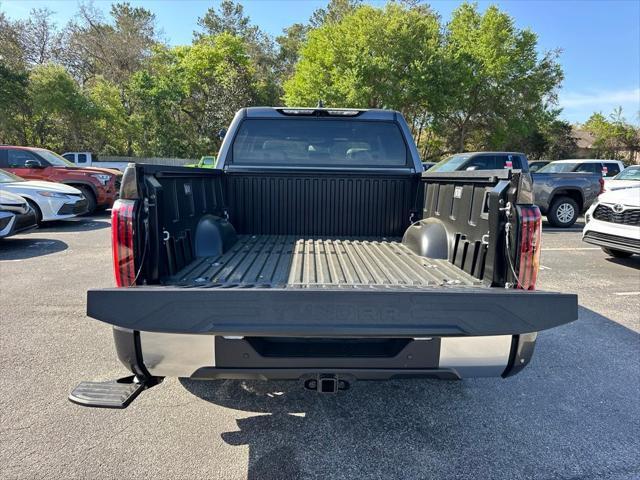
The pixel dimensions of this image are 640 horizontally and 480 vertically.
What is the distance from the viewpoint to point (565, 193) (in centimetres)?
1162

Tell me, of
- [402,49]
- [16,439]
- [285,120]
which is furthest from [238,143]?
[402,49]

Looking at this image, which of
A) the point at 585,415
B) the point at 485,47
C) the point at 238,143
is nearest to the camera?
the point at 585,415

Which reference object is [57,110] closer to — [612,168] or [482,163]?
[482,163]

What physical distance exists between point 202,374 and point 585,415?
8.75 feet

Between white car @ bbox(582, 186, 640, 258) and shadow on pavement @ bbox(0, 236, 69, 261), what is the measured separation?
1007 centimetres

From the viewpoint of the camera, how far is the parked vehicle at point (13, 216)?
23.7ft

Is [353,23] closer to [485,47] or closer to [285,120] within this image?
[485,47]

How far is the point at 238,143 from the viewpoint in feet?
13.3

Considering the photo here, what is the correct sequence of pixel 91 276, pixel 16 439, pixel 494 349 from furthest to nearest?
pixel 91 276, pixel 16 439, pixel 494 349

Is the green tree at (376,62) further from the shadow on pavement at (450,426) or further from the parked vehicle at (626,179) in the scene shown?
the shadow on pavement at (450,426)

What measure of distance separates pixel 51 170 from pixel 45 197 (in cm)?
288

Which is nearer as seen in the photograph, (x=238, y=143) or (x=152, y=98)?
(x=238, y=143)

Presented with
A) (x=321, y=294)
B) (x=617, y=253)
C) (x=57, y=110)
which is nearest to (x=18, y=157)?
(x=321, y=294)

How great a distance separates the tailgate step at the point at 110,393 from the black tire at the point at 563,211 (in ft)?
40.9
